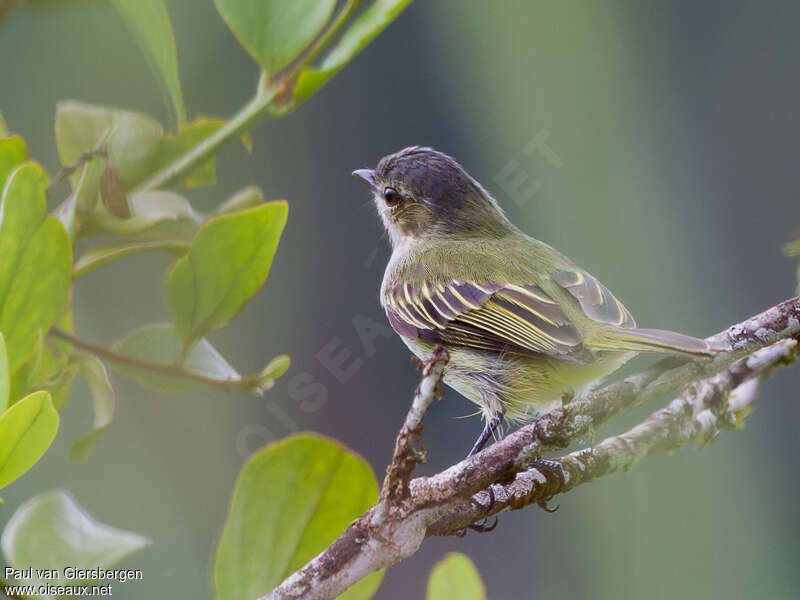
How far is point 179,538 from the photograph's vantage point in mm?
1200

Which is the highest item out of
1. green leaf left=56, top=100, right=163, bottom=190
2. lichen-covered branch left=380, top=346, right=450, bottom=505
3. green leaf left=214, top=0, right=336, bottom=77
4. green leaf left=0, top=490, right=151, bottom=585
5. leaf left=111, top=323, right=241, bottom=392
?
green leaf left=214, top=0, right=336, bottom=77

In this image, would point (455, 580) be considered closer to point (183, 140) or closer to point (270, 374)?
point (270, 374)

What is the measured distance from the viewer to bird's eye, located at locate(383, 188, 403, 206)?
1.04 meters

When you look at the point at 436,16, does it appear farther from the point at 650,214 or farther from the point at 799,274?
the point at 799,274

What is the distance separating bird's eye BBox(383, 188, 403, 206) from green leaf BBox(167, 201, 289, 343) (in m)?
0.64

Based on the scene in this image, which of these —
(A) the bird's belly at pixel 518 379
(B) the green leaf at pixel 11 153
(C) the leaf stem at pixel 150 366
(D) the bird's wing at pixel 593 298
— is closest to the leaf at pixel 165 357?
(C) the leaf stem at pixel 150 366

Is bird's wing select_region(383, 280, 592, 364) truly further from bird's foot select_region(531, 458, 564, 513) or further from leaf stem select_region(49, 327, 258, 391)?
leaf stem select_region(49, 327, 258, 391)

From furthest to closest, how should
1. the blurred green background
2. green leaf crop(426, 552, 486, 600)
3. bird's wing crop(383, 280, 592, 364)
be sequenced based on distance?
the blurred green background, bird's wing crop(383, 280, 592, 364), green leaf crop(426, 552, 486, 600)

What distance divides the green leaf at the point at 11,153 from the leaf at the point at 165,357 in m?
0.11

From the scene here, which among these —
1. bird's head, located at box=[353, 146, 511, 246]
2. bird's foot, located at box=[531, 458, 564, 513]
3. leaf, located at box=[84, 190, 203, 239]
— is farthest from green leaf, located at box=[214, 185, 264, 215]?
bird's head, located at box=[353, 146, 511, 246]

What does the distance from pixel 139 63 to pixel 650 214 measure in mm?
905

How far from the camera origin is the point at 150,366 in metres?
0.44

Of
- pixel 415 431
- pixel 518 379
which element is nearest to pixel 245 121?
pixel 415 431

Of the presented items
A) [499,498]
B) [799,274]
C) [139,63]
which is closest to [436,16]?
[139,63]
